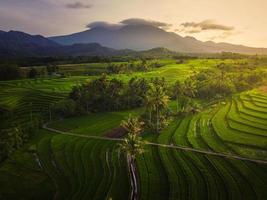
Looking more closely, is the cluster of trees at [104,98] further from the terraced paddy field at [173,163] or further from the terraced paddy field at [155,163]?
the terraced paddy field at [173,163]

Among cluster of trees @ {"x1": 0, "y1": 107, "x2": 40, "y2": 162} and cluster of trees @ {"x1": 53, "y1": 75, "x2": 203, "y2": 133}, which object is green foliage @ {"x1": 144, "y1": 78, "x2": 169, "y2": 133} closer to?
cluster of trees @ {"x1": 53, "y1": 75, "x2": 203, "y2": 133}

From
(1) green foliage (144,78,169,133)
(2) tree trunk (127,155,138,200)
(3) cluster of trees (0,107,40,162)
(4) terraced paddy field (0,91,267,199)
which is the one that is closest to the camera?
(2) tree trunk (127,155,138,200)

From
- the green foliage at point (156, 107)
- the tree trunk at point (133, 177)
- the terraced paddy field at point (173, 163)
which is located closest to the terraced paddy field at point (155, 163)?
Result: the terraced paddy field at point (173, 163)

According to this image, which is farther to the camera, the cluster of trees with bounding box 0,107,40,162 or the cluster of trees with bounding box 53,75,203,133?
the cluster of trees with bounding box 53,75,203,133

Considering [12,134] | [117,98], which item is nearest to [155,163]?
[12,134]

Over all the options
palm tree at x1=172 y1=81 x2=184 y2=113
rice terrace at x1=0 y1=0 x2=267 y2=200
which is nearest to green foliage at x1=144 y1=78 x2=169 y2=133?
rice terrace at x1=0 y1=0 x2=267 y2=200

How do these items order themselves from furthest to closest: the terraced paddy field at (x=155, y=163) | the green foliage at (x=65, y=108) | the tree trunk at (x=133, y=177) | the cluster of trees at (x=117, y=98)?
1. the green foliage at (x=65, y=108)
2. the cluster of trees at (x=117, y=98)
3. the terraced paddy field at (x=155, y=163)
4. the tree trunk at (x=133, y=177)

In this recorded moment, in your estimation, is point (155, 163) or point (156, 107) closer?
point (155, 163)

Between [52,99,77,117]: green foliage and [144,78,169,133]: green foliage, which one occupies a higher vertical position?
[144,78,169,133]: green foliage

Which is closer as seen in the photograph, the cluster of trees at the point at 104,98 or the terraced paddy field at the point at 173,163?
the terraced paddy field at the point at 173,163

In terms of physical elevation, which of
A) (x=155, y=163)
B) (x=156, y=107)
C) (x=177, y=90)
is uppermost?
(x=156, y=107)

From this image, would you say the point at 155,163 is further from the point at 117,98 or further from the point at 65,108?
the point at 117,98

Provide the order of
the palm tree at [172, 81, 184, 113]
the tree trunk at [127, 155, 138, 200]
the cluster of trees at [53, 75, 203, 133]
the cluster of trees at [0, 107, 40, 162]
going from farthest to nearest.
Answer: the palm tree at [172, 81, 184, 113] < the cluster of trees at [53, 75, 203, 133] < the cluster of trees at [0, 107, 40, 162] < the tree trunk at [127, 155, 138, 200]
